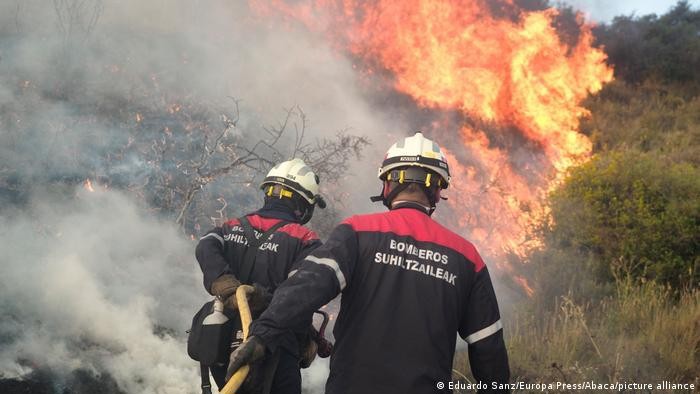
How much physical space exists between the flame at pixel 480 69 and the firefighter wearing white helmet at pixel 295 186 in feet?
26.6

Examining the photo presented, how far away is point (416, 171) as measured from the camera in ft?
9.67

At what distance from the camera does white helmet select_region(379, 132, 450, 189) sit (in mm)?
2949

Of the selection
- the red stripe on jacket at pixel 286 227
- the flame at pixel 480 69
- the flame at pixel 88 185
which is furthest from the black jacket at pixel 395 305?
the flame at pixel 480 69

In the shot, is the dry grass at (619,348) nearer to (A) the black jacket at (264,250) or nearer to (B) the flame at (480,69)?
(A) the black jacket at (264,250)

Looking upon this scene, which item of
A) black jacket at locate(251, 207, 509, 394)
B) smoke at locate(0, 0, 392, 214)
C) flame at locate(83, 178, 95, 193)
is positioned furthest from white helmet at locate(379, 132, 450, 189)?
smoke at locate(0, 0, 392, 214)

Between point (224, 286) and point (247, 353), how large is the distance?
105 cm

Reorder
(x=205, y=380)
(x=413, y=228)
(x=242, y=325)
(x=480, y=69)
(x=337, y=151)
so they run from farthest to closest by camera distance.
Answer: (x=480, y=69), (x=337, y=151), (x=205, y=380), (x=242, y=325), (x=413, y=228)

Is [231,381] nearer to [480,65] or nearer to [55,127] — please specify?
[55,127]

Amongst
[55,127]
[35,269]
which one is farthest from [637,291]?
[55,127]

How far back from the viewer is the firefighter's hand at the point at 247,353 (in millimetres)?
2365

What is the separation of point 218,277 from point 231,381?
1.10 metres

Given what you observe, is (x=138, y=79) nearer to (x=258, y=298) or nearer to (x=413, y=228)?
(x=258, y=298)

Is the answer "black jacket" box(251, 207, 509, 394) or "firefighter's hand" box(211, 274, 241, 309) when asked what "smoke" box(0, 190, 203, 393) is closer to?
"firefighter's hand" box(211, 274, 241, 309)
